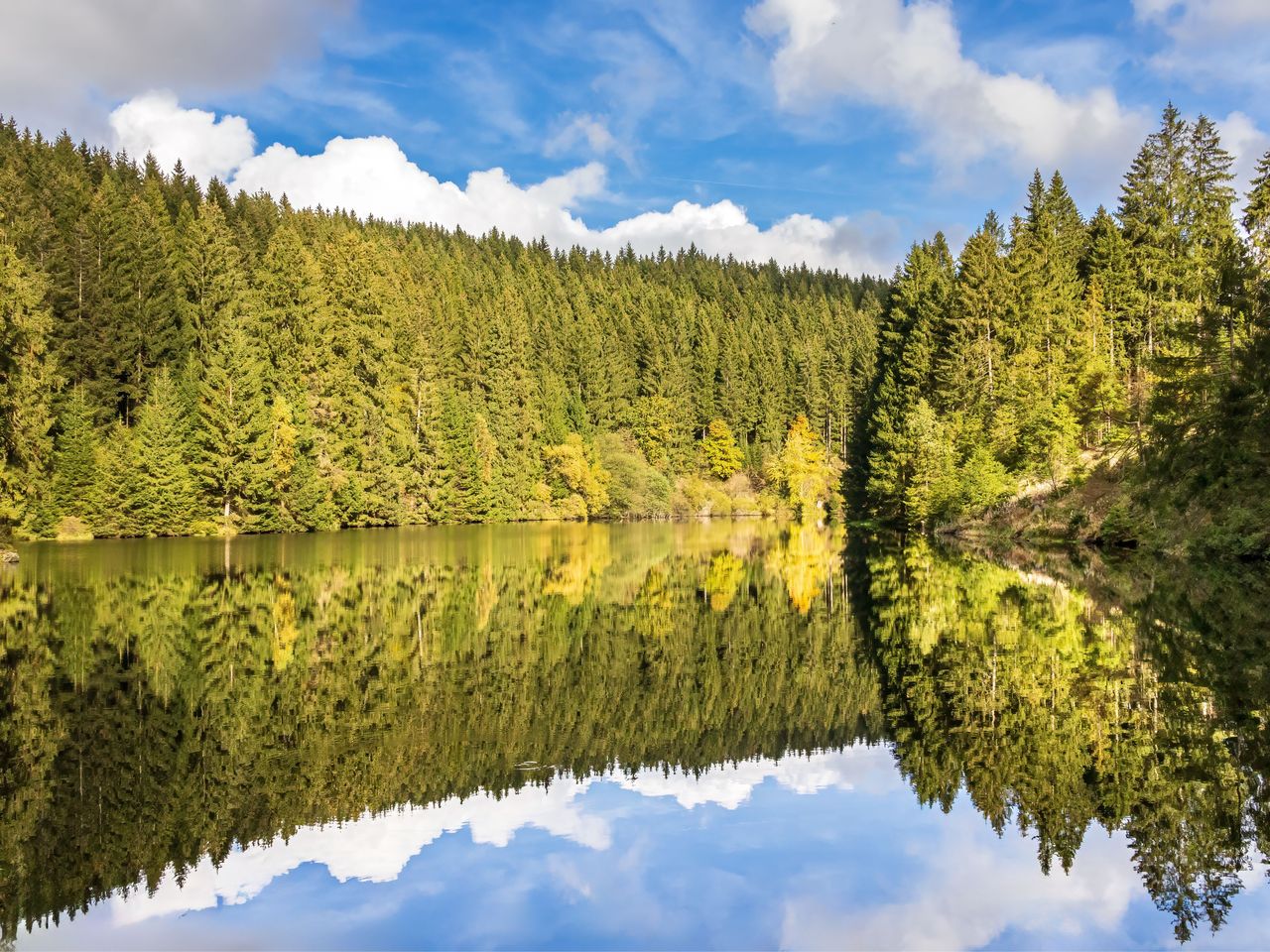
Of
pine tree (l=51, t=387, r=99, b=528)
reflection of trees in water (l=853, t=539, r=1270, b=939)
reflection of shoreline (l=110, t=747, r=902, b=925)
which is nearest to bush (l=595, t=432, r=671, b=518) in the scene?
pine tree (l=51, t=387, r=99, b=528)

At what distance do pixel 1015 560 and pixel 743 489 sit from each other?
71083 mm

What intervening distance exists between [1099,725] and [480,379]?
7678cm

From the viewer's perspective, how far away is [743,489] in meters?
104

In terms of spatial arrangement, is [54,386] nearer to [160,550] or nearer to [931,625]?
[160,550]

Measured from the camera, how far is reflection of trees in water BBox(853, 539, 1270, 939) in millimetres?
7172

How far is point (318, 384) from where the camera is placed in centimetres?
6341

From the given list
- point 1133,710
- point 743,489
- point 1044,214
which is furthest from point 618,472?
point 1133,710

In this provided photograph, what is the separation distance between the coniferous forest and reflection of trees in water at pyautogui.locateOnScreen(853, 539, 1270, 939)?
36.1 ft

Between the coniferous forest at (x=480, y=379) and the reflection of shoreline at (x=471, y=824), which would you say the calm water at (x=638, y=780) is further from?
the coniferous forest at (x=480, y=379)

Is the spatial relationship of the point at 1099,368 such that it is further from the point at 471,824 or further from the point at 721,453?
the point at 721,453

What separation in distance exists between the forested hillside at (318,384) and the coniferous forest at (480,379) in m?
0.22

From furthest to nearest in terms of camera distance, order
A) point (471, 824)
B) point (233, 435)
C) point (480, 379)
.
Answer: point (480, 379) < point (233, 435) < point (471, 824)

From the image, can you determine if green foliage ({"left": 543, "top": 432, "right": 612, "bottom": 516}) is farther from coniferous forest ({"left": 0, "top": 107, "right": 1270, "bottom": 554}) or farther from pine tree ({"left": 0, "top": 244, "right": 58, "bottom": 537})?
pine tree ({"left": 0, "top": 244, "right": 58, "bottom": 537})

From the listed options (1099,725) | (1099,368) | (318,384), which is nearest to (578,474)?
(318,384)
